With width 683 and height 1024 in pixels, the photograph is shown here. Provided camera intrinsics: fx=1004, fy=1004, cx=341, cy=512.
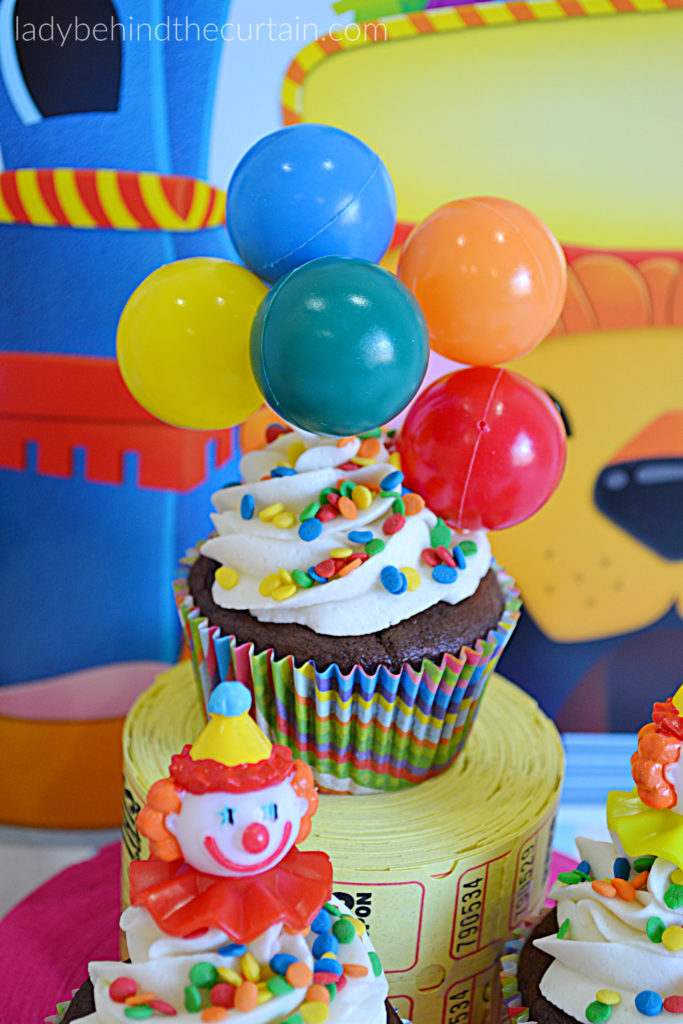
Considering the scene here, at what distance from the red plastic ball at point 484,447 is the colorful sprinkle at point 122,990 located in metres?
0.94

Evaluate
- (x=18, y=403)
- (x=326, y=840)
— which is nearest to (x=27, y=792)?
(x=18, y=403)

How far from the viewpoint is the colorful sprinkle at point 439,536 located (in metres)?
1.82

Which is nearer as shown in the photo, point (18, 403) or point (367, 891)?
point (367, 891)

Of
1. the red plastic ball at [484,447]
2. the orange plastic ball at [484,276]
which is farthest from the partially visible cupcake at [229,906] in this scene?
the orange plastic ball at [484,276]

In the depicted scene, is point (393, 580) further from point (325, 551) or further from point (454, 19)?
point (454, 19)

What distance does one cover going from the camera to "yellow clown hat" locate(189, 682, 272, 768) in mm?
1257

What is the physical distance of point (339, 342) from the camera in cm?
150

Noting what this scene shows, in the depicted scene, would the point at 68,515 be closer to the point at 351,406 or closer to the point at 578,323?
the point at 351,406

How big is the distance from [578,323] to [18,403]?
4.40 ft

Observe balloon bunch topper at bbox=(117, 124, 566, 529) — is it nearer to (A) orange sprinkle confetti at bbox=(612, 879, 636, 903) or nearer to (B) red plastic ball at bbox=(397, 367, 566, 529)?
(B) red plastic ball at bbox=(397, 367, 566, 529)

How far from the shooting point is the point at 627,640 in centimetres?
269

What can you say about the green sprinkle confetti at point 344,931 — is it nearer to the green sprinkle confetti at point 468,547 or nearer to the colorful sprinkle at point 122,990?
the colorful sprinkle at point 122,990

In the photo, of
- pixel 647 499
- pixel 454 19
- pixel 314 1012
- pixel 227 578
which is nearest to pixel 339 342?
pixel 227 578
